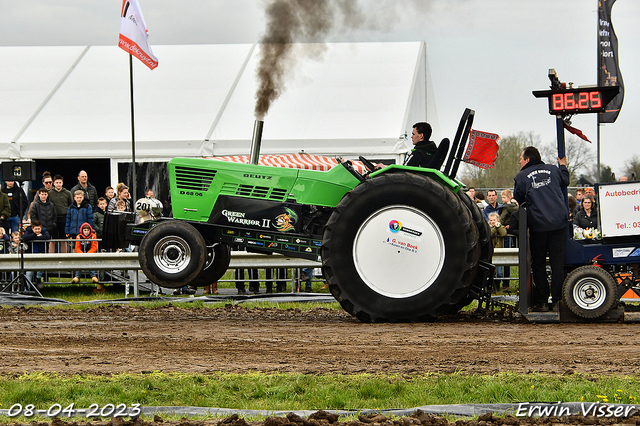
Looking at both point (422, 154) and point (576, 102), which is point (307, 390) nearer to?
point (422, 154)

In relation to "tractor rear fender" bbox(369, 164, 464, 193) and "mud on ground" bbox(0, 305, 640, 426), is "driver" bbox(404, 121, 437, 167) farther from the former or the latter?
"mud on ground" bbox(0, 305, 640, 426)

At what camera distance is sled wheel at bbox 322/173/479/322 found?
780 cm

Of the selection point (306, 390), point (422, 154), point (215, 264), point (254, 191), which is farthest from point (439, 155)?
point (306, 390)

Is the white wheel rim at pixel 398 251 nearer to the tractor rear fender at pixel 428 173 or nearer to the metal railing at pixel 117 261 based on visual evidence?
the tractor rear fender at pixel 428 173

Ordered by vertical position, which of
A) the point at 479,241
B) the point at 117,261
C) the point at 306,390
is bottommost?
the point at 306,390

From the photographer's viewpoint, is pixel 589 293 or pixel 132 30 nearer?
pixel 589 293

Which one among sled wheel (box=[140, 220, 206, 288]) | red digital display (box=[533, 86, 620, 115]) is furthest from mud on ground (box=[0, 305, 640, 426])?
red digital display (box=[533, 86, 620, 115])

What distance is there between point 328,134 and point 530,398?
12150 millimetres

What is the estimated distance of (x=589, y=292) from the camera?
26.4 feet

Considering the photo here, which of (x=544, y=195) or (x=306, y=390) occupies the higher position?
(x=544, y=195)

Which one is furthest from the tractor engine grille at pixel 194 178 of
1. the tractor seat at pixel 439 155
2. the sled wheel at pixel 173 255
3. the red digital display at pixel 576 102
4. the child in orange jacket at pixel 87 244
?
the child in orange jacket at pixel 87 244

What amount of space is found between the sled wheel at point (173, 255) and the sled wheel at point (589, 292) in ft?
12.6

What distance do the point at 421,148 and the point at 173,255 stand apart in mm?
2877

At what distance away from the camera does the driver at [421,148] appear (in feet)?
27.6
